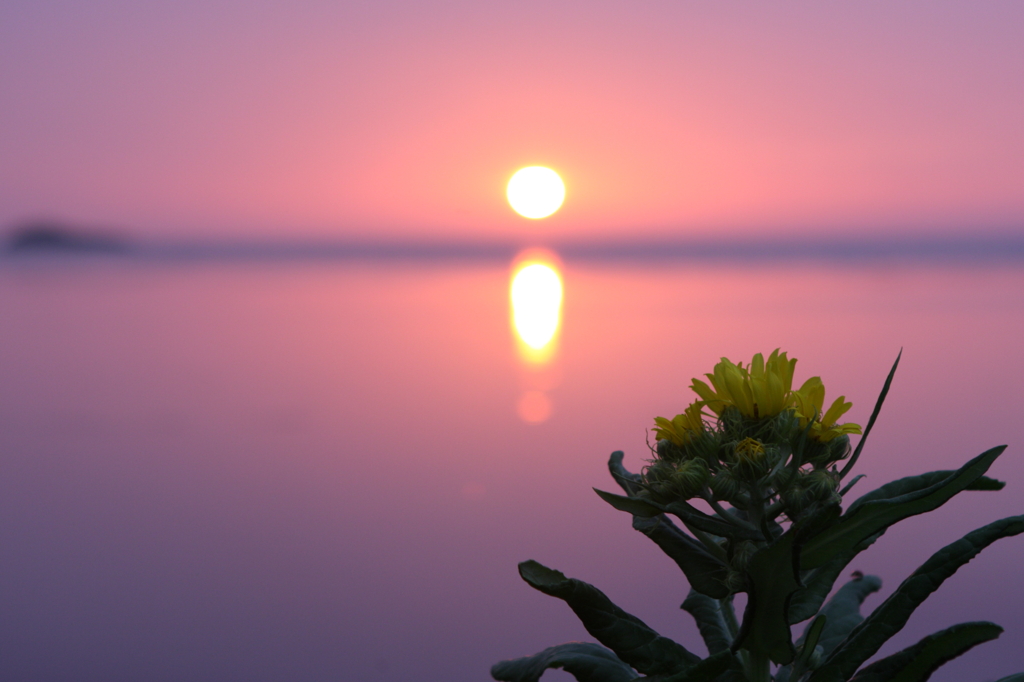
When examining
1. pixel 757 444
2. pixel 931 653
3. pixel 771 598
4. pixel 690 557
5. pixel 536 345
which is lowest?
pixel 931 653

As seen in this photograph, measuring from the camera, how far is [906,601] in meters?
1.42

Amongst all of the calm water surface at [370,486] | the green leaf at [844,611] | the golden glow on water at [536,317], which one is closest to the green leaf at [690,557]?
the green leaf at [844,611]

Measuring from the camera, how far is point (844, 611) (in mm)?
1932

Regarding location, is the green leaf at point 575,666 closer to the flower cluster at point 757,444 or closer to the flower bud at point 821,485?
the flower cluster at point 757,444

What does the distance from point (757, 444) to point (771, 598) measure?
247 mm

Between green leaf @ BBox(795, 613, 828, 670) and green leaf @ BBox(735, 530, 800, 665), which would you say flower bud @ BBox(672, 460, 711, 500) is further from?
green leaf @ BBox(795, 613, 828, 670)

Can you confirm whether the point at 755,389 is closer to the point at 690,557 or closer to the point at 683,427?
the point at 683,427

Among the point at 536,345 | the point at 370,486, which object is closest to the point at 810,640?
the point at 370,486

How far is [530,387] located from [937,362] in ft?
15.4

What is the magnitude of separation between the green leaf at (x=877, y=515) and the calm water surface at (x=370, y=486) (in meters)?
1.59

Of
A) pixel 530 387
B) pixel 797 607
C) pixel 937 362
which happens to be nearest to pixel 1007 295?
pixel 937 362

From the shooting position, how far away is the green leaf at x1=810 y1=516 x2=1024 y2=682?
1.40 meters

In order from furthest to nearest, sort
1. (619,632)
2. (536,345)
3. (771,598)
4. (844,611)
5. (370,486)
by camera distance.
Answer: (536,345), (370,486), (844,611), (619,632), (771,598)

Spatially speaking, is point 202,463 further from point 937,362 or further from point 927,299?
point 927,299
